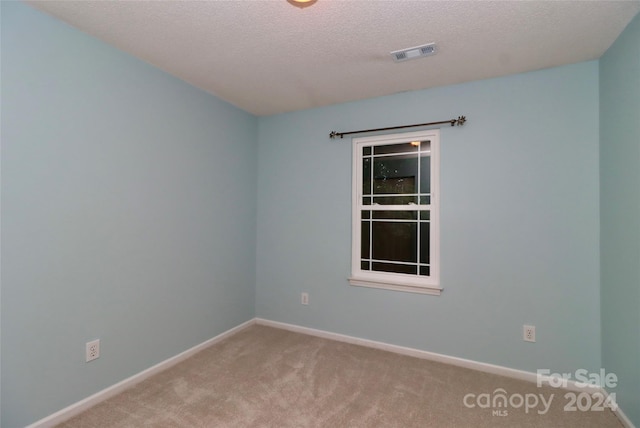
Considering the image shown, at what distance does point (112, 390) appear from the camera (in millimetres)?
2123

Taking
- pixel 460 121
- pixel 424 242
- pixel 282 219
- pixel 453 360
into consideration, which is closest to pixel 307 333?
pixel 282 219

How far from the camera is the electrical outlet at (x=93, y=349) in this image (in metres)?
2.00

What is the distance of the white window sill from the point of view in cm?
272

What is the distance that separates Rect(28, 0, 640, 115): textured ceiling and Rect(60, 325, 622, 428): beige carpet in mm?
2494

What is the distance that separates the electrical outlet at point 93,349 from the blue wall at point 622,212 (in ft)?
11.1

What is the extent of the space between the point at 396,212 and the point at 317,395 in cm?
175

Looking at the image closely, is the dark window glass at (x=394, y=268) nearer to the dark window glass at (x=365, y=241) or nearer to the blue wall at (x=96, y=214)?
the dark window glass at (x=365, y=241)

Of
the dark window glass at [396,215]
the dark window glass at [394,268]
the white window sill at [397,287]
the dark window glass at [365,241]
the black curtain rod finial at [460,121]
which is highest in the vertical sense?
the black curtain rod finial at [460,121]

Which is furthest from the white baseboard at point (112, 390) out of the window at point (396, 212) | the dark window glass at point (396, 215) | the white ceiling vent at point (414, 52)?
the white ceiling vent at point (414, 52)

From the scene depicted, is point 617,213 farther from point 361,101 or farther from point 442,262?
point 361,101

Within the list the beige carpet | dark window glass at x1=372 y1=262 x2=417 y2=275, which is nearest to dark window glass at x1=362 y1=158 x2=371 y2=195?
dark window glass at x1=372 y1=262 x2=417 y2=275

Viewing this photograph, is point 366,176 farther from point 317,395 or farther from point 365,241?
point 317,395

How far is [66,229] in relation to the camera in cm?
188

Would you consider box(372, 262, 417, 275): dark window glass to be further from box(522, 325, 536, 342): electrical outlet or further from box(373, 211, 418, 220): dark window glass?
box(522, 325, 536, 342): electrical outlet
